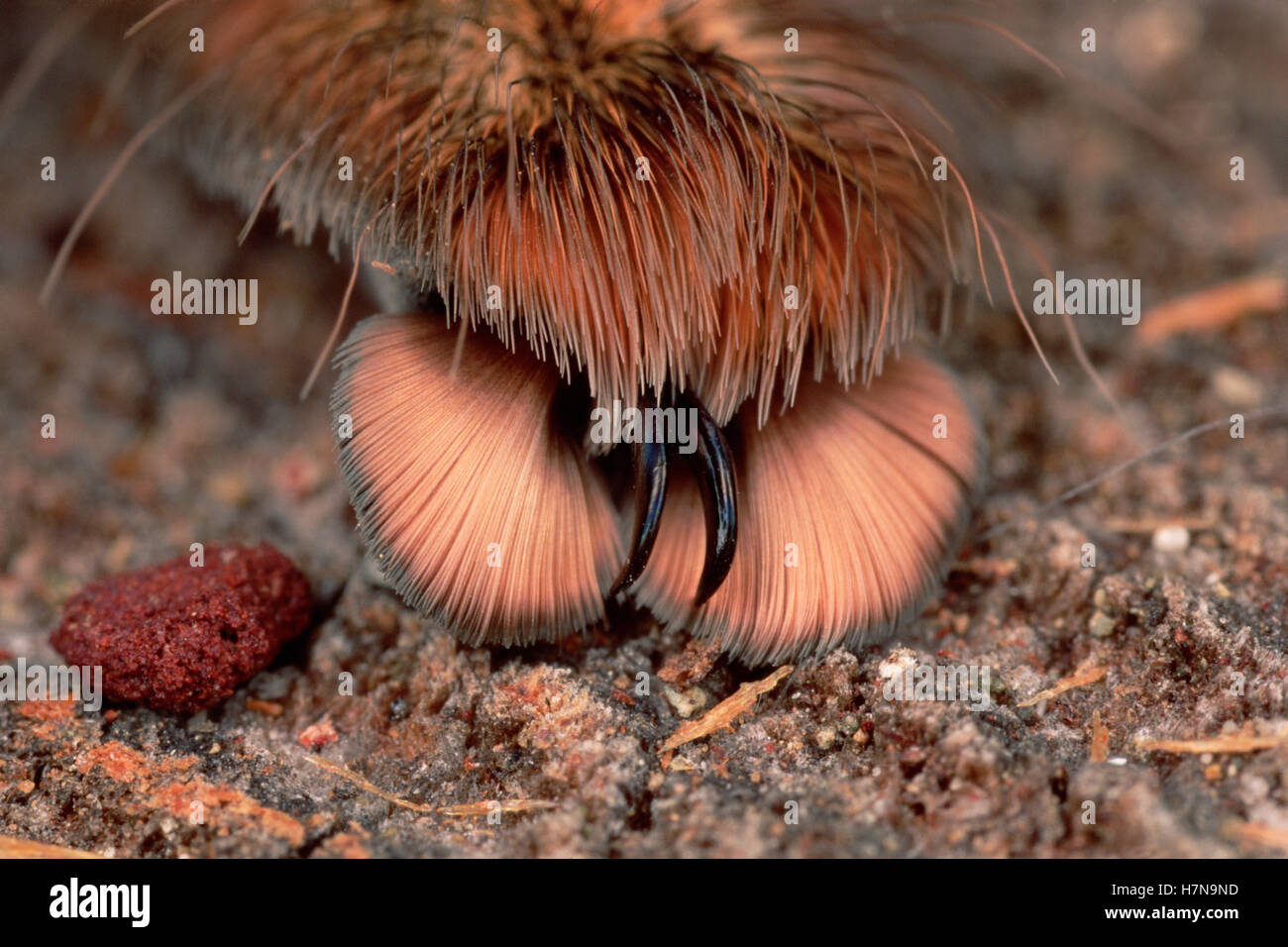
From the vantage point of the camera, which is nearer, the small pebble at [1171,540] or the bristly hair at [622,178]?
the bristly hair at [622,178]

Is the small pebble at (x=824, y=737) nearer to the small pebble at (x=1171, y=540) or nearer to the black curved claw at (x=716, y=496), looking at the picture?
the black curved claw at (x=716, y=496)

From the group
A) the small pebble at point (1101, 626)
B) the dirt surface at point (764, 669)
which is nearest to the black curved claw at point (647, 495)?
the dirt surface at point (764, 669)

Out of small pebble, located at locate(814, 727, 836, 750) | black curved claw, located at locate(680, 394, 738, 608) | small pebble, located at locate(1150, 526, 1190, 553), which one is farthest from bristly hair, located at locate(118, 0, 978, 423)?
small pebble, located at locate(1150, 526, 1190, 553)

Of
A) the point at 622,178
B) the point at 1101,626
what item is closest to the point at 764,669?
the point at 1101,626

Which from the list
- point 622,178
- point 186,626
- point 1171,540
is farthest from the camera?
point 1171,540

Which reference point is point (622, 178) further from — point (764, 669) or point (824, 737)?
point (824, 737)

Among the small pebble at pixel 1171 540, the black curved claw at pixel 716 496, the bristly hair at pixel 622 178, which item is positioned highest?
the bristly hair at pixel 622 178

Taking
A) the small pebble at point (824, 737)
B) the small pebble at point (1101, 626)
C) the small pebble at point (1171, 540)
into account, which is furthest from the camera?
the small pebble at point (1171, 540)
